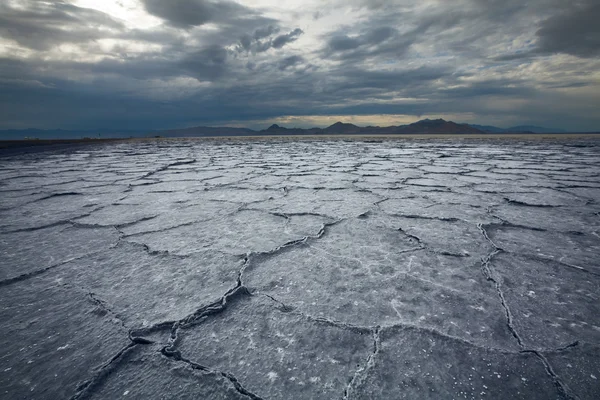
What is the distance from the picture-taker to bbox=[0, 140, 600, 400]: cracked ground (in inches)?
23.2

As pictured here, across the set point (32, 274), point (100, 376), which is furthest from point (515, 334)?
point (32, 274)

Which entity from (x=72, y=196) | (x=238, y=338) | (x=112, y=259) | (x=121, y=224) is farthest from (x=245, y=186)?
(x=238, y=338)

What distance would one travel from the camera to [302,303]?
0.85m

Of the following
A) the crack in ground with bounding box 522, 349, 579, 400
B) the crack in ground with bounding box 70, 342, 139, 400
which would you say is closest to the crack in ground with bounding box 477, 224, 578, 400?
the crack in ground with bounding box 522, 349, 579, 400

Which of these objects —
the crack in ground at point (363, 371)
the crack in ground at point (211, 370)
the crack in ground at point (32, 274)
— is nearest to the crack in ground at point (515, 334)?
the crack in ground at point (363, 371)

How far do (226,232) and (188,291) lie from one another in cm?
55

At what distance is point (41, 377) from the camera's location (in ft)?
1.97

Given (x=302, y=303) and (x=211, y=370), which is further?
(x=302, y=303)

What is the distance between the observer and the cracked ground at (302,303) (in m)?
0.59

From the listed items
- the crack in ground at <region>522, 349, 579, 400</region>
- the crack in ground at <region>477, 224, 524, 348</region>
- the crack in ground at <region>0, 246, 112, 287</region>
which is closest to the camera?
the crack in ground at <region>522, 349, 579, 400</region>

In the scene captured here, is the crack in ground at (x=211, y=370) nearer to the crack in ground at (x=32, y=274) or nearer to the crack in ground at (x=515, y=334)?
the crack in ground at (x=515, y=334)

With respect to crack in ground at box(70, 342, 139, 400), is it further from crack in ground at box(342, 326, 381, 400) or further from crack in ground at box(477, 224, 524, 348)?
crack in ground at box(477, 224, 524, 348)

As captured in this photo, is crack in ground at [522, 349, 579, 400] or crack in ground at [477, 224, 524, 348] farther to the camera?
crack in ground at [477, 224, 524, 348]

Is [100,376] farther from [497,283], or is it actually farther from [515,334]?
[497,283]
